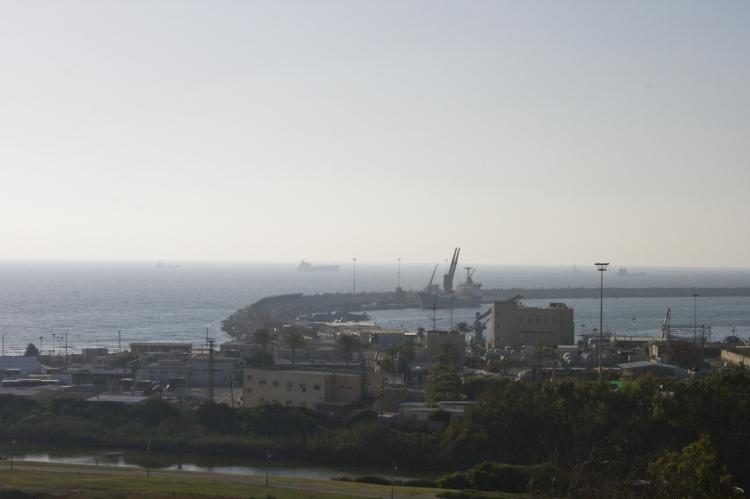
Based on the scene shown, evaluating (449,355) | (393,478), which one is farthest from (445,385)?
(393,478)

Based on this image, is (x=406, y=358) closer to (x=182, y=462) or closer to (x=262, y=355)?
(x=262, y=355)

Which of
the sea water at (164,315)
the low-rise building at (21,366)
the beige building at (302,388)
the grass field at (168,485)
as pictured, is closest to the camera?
the grass field at (168,485)

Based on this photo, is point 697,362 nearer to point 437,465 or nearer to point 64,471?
point 437,465

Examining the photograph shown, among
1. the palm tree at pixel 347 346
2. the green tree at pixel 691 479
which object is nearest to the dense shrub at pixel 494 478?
the green tree at pixel 691 479

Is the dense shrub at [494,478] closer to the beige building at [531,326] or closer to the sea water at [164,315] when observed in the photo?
the beige building at [531,326]

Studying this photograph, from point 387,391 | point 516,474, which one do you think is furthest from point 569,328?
point 516,474

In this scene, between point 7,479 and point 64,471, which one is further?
point 64,471
